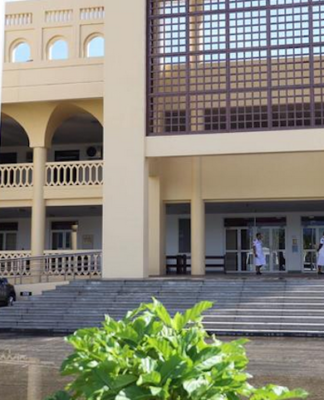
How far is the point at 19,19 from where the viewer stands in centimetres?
2212

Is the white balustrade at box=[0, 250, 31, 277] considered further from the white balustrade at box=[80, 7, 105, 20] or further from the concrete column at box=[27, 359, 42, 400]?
the concrete column at box=[27, 359, 42, 400]

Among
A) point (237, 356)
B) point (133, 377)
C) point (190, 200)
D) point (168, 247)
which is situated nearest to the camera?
point (133, 377)

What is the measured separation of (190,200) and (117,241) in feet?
14.7

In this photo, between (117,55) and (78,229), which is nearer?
(117,55)

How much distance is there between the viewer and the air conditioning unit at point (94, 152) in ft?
88.2

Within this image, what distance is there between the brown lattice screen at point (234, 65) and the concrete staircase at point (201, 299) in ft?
15.8

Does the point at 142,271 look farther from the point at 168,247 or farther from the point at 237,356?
the point at 237,356

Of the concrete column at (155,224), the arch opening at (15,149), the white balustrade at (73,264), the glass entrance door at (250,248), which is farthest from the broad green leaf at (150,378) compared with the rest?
the arch opening at (15,149)

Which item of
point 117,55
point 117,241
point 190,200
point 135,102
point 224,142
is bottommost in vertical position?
point 117,241

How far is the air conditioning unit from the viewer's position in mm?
26891

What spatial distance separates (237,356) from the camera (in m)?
3.42

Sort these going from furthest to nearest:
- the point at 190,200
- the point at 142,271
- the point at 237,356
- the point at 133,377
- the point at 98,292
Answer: the point at 190,200
the point at 142,271
the point at 98,292
the point at 237,356
the point at 133,377

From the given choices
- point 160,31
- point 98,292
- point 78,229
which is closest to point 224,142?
point 160,31

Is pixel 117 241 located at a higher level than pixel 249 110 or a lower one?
lower
